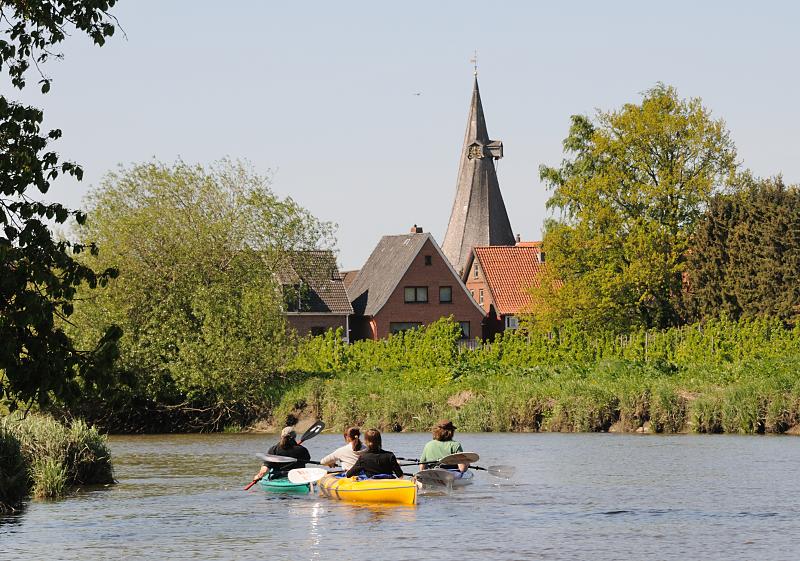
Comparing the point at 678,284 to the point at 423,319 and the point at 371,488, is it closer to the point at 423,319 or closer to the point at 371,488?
the point at 423,319

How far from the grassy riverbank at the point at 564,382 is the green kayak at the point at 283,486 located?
689 inches

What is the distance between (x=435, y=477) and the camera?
26500 millimetres

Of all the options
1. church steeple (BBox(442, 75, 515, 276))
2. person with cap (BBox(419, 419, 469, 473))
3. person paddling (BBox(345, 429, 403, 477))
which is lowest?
person paddling (BBox(345, 429, 403, 477))

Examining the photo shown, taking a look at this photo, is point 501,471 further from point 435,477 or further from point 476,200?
point 476,200

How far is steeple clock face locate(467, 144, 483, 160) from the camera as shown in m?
107

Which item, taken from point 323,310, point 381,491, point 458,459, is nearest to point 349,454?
point 458,459

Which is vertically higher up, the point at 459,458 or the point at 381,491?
the point at 459,458

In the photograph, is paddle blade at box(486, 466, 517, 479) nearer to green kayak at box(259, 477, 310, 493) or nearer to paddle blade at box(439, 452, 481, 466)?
paddle blade at box(439, 452, 481, 466)

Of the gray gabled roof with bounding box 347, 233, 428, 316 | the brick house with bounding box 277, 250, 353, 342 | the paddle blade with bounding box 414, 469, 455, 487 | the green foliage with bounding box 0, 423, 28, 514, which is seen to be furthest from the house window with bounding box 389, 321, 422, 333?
the green foliage with bounding box 0, 423, 28, 514

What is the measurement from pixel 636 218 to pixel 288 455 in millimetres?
40442

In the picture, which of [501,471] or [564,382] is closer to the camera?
[501,471]

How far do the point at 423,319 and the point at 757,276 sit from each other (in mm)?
26830

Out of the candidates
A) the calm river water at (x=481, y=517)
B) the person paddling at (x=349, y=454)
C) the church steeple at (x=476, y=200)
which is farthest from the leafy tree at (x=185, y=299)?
the church steeple at (x=476, y=200)

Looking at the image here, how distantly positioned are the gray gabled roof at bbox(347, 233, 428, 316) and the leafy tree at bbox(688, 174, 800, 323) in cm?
2289
